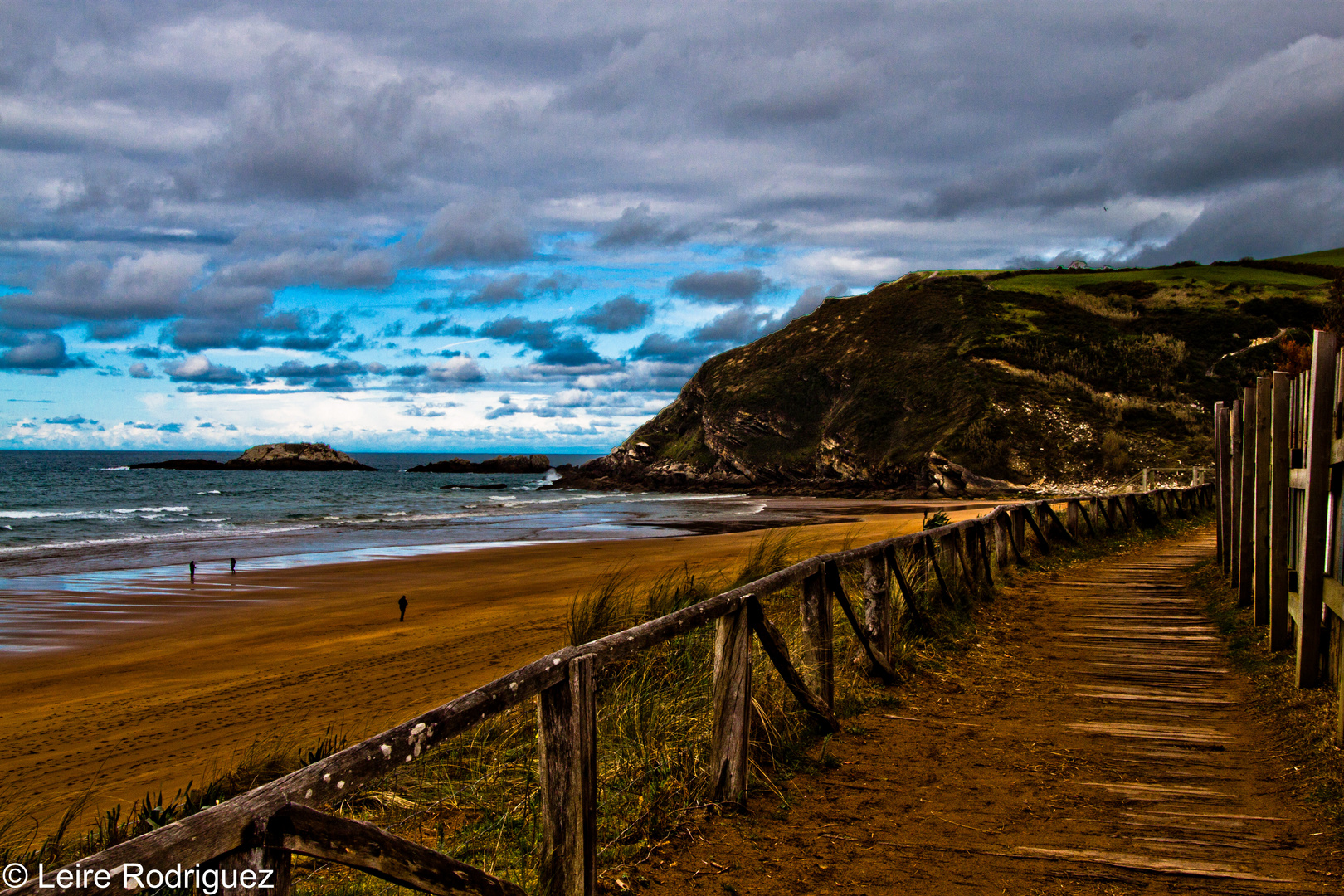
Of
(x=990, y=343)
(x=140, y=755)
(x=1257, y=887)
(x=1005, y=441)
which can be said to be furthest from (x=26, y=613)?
(x=990, y=343)

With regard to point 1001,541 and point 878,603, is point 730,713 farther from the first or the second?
point 1001,541

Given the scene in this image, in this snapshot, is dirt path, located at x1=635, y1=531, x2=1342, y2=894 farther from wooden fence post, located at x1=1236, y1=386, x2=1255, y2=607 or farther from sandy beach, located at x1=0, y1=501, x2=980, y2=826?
sandy beach, located at x1=0, y1=501, x2=980, y2=826

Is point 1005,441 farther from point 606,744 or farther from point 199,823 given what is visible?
point 199,823

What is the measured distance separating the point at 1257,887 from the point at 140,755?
822 centimetres

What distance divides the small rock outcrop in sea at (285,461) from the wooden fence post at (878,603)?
Answer: 438ft

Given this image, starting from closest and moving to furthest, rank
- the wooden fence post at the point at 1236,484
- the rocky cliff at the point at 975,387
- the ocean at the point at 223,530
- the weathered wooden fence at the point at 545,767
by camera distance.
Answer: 1. the weathered wooden fence at the point at 545,767
2. the wooden fence post at the point at 1236,484
3. the ocean at the point at 223,530
4. the rocky cliff at the point at 975,387

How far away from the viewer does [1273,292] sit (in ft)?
210

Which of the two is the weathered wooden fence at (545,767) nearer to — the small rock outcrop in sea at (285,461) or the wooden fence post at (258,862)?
the wooden fence post at (258,862)

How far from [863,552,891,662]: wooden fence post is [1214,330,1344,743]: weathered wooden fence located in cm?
279

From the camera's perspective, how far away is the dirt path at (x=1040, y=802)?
12.6ft

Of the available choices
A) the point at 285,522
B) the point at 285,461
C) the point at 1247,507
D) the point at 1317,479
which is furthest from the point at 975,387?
the point at 285,461

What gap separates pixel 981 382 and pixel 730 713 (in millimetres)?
56050

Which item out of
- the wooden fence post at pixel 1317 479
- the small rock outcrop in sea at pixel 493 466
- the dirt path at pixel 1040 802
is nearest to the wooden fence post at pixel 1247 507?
the dirt path at pixel 1040 802

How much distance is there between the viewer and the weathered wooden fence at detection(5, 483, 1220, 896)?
6.14ft
